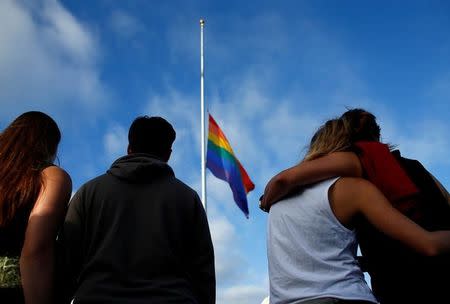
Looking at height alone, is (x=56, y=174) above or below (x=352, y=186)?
above

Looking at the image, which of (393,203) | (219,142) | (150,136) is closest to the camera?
(393,203)

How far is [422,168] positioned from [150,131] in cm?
167

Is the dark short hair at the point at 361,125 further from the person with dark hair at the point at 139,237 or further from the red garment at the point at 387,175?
the person with dark hair at the point at 139,237

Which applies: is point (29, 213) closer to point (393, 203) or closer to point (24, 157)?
point (24, 157)

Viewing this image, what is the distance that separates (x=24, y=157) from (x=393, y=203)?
2124mm

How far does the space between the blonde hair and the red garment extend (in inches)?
6.5

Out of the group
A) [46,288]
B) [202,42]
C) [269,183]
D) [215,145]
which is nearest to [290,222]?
[269,183]

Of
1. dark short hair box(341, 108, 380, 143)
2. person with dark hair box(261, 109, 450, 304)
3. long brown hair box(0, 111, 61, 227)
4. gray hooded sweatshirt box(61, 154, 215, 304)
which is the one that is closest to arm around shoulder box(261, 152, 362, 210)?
person with dark hair box(261, 109, 450, 304)

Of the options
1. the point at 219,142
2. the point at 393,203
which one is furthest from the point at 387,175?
the point at 219,142

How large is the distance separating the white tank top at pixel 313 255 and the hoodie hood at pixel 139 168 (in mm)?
814

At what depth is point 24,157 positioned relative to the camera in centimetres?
311

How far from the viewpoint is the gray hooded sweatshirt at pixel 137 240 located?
2.78 meters

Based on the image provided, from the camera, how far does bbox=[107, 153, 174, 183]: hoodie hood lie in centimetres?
313

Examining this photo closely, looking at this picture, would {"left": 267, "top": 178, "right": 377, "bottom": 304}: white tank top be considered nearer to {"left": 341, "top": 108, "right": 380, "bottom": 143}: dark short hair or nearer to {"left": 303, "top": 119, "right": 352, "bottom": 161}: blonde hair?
{"left": 303, "top": 119, "right": 352, "bottom": 161}: blonde hair
